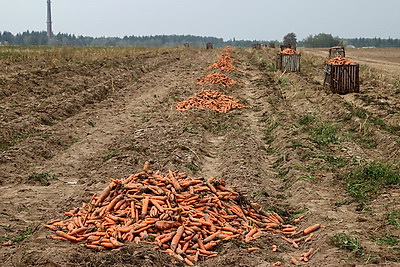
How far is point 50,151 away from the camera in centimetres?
1018

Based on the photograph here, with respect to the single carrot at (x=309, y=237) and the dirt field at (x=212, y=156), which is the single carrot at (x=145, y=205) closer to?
the dirt field at (x=212, y=156)

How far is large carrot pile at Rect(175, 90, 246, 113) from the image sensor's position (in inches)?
571

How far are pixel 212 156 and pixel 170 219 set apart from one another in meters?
4.09

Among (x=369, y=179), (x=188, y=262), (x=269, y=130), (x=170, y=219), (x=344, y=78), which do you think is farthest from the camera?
(x=344, y=78)

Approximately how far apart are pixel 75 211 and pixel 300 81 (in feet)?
53.1

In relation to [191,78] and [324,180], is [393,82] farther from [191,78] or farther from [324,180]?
[324,180]

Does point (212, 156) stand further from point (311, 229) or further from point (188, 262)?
point (188, 262)

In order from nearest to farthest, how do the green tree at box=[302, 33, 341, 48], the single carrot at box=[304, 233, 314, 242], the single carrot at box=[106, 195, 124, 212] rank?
the single carrot at box=[304, 233, 314, 242], the single carrot at box=[106, 195, 124, 212], the green tree at box=[302, 33, 341, 48]

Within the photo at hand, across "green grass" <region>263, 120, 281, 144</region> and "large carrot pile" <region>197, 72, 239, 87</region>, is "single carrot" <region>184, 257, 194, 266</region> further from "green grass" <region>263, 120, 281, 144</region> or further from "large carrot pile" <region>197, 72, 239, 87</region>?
"large carrot pile" <region>197, 72, 239, 87</region>

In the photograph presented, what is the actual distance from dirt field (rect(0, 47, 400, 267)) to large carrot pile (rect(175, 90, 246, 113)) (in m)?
0.44

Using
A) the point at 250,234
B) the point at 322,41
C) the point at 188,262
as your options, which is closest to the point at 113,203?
the point at 188,262

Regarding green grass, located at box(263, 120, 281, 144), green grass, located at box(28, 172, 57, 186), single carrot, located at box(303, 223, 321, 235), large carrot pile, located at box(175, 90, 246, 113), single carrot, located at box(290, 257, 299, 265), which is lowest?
single carrot, located at box(290, 257, 299, 265)

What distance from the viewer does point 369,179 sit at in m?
7.98

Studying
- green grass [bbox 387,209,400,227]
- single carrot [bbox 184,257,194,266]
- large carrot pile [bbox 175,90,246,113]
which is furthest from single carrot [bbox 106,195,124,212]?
large carrot pile [bbox 175,90,246,113]
